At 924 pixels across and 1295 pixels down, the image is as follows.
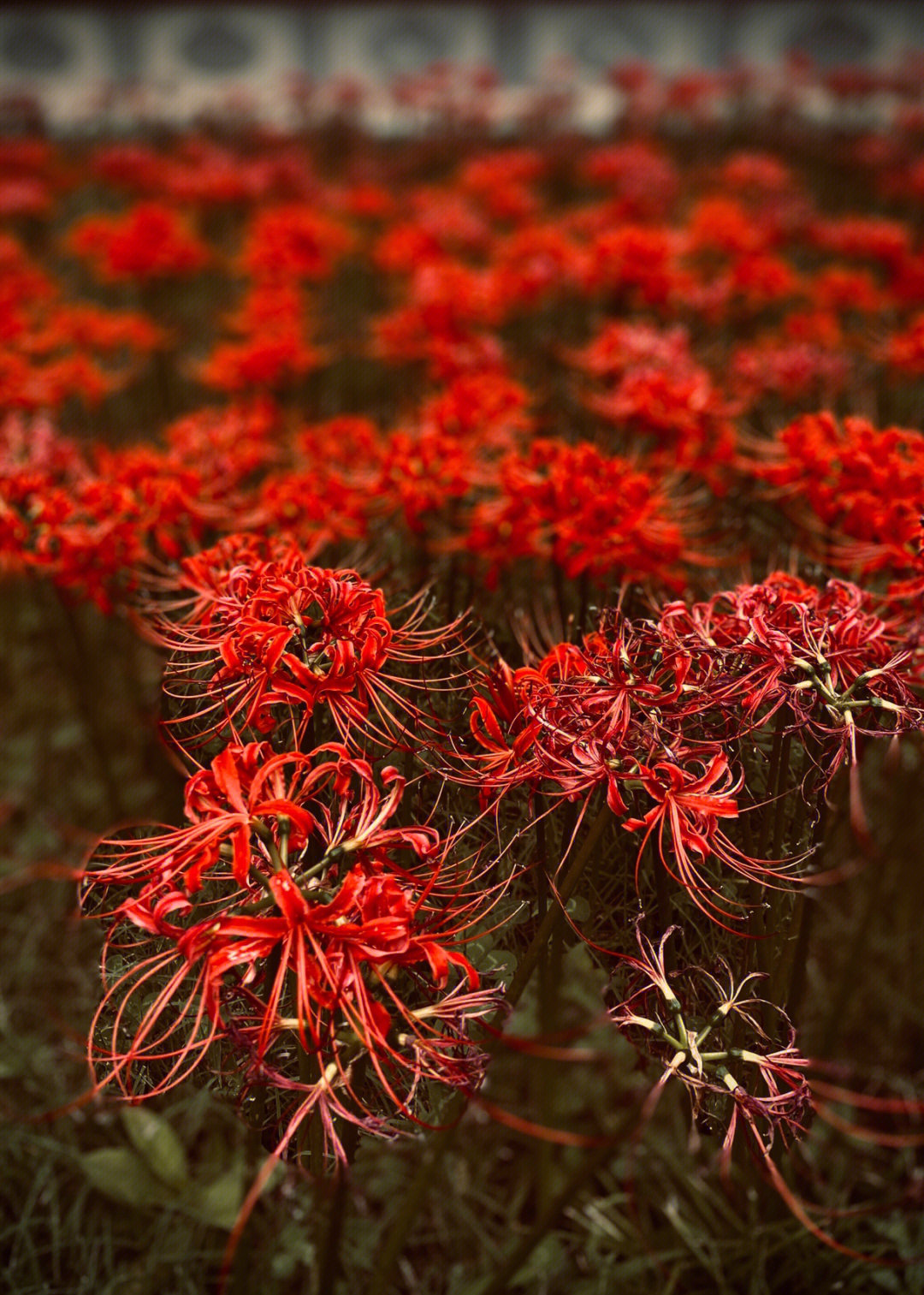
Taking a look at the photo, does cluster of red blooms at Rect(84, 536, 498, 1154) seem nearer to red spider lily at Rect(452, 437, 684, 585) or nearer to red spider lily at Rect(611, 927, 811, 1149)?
red spider lily at Rect(611, 927, 811, 1149)

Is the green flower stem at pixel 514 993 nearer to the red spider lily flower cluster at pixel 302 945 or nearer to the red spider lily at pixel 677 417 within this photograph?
the red spider lily flower cluster at pixel 302 945

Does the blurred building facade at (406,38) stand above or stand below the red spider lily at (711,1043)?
above

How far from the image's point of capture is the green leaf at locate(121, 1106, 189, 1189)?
1.73 meters

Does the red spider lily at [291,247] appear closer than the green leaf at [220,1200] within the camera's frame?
No

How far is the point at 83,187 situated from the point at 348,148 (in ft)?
7.49

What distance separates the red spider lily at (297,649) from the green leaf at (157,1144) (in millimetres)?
971

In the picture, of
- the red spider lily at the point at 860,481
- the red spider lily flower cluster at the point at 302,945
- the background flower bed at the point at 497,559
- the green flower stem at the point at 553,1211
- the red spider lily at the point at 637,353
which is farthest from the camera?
the red spider lily at the point at 637,353

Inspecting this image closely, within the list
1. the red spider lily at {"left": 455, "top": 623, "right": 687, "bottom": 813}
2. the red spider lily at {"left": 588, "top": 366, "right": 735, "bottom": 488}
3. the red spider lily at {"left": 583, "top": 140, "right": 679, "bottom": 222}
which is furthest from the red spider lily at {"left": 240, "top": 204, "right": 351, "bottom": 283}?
the red spider lily at {"left": 455, "top": 623, "right": 687, "bottom": 813}

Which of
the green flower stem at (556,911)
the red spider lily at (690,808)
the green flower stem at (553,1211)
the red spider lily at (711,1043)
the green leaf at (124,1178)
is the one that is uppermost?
the red spider lily at (690,808)

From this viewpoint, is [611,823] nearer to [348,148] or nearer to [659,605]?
[659,605]

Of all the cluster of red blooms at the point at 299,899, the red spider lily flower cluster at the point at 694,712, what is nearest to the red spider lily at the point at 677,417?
the red spider lily flower cluster at the point at 694,712

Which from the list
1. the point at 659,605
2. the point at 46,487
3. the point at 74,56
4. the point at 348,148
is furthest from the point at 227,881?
the point at 74,56

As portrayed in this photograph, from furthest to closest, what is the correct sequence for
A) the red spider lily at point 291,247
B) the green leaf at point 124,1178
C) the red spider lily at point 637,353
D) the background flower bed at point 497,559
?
the red spider lily at point 291,247
the red spider lily at point 637,353
the green leaf at point 124,1178
the background flower bed at point 497,559

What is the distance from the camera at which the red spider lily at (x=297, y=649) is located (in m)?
0.99
